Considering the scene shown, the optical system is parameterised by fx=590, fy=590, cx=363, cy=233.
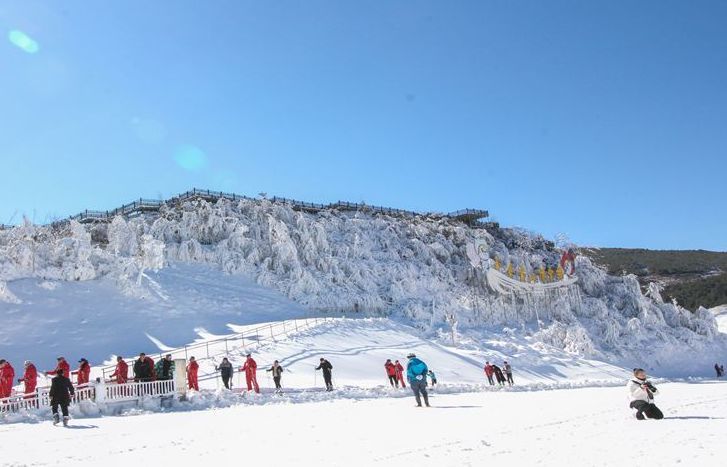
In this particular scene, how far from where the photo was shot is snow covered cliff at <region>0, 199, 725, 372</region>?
32.6 m

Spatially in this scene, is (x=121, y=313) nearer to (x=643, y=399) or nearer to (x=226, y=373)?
(x=226, y=373)

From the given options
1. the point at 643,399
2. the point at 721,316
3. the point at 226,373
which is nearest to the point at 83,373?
the point at 226,373

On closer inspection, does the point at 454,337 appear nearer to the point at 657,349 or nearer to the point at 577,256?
the point at 657,349

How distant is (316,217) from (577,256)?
23726 mm

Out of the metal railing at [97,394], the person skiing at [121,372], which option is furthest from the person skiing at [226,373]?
the person skiing at [121,372]

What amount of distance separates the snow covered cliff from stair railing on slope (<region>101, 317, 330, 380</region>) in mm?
5863

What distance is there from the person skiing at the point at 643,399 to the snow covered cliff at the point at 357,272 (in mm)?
24109

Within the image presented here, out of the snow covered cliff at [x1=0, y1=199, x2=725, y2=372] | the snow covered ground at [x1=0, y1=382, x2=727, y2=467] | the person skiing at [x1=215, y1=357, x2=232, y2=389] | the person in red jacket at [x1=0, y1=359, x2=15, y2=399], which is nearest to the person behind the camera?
the snow covered ground at [x1=0, y1=382, x2=727, y2=467]

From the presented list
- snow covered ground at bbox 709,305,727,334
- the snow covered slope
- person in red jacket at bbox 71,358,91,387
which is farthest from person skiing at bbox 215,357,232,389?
snow covered ground at bbox 709,305,727,334

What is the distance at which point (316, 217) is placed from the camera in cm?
4853

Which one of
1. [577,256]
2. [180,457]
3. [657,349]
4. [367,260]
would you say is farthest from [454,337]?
[180,457]

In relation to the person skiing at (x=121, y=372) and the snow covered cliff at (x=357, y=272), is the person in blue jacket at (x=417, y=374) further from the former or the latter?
the snow covered cliff at (x=357, y=272)

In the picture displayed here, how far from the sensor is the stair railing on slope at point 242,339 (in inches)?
965

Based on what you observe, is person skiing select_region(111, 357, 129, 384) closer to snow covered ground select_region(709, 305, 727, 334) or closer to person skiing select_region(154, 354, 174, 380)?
person skiing select_region(154, 354, 174, 380)
